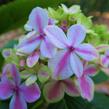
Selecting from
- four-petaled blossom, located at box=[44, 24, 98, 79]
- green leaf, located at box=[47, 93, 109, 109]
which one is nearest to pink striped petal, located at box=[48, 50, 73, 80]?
four-petaled blossom, located at box=[44, 24, 98, 79]

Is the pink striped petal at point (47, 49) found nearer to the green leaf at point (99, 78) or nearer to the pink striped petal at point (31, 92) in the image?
the pink striped petal at point (31, 92)

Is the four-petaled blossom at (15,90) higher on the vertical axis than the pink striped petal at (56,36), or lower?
lower

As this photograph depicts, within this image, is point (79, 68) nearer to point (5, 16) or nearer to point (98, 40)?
point (98, 40)

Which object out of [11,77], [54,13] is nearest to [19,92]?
[11,77]

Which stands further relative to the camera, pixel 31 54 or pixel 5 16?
pixel 5 16

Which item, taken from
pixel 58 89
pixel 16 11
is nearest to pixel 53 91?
pixel 58 89

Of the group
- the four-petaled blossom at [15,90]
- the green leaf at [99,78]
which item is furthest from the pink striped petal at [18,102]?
the green leaf at [99,78]

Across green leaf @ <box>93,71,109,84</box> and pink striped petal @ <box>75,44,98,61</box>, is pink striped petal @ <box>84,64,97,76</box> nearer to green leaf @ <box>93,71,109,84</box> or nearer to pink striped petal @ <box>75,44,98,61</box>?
pink striped petal @ <box>75,44,98,61</box>

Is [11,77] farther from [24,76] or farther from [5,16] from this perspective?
[5,16]
